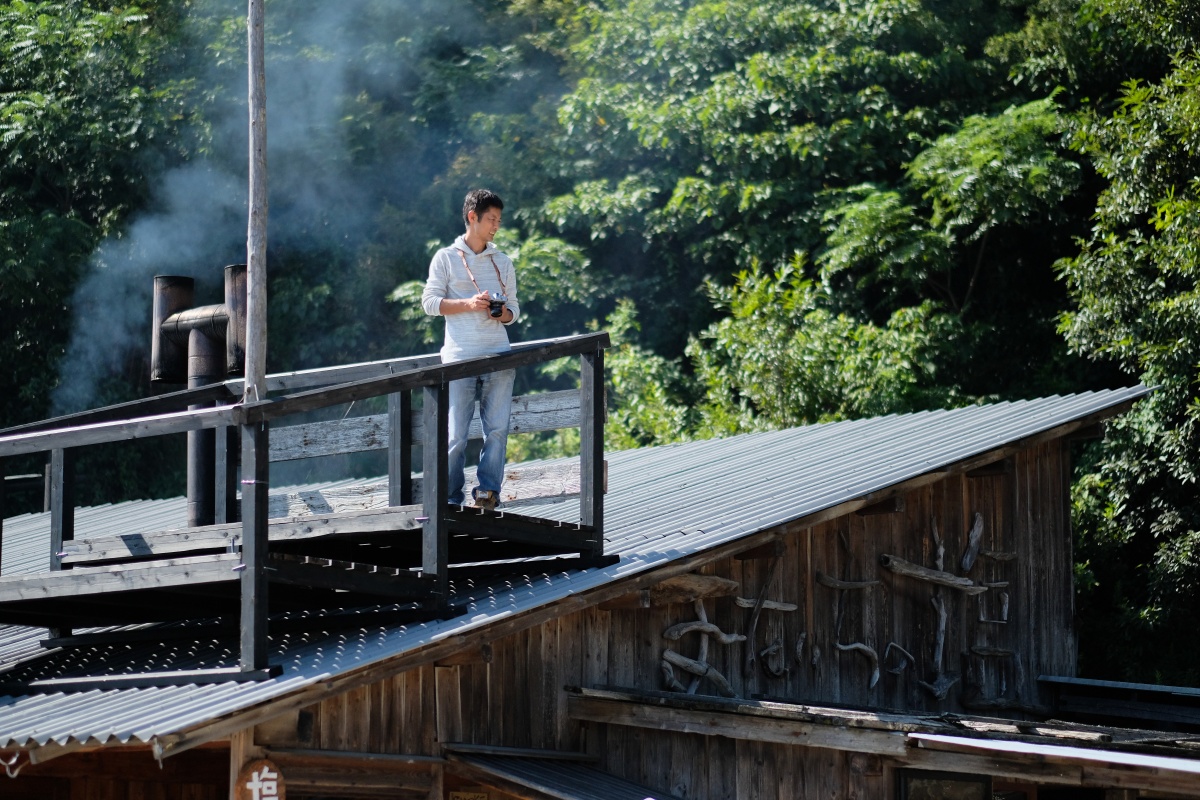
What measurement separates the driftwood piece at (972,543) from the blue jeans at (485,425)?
515 centimetres

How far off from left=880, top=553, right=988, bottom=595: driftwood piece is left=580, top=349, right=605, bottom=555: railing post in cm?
359

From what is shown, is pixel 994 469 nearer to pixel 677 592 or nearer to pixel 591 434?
pixel 677 592

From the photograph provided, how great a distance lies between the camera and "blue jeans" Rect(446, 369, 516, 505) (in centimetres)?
888

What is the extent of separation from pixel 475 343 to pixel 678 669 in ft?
8.99

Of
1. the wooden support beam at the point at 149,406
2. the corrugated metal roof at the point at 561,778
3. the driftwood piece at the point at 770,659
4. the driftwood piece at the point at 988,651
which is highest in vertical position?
the wooden support beam at the point at 149,406

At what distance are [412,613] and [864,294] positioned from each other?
59.9ft

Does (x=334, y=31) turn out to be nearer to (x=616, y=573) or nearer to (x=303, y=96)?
(x=303, y=96)

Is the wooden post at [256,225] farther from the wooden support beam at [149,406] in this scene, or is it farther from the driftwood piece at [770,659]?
the driftwood piece at [770,659]

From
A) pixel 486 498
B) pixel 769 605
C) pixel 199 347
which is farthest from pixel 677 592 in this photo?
pixel 199 347

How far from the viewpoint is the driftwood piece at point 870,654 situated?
1126 cm

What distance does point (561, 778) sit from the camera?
859cm

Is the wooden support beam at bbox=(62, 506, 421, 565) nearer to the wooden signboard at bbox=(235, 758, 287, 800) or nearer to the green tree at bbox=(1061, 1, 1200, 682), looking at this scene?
the wooden signboard at bbox=(235, 758, 287, 800)

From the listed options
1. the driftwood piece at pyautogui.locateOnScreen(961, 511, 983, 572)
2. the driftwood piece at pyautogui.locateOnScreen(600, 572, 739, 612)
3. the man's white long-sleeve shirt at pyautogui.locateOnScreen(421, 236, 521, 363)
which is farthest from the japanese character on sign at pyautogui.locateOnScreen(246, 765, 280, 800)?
the driftwood piece at pyautogui.locateOnScreen(961, 511, 983, 572)

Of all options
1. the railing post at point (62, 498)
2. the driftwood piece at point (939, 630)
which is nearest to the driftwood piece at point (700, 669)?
the driftwood piece at point (939, 630)
